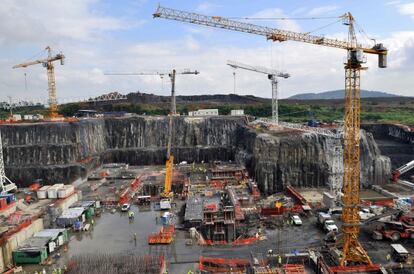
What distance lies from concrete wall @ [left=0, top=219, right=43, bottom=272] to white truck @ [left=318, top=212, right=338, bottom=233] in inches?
1060

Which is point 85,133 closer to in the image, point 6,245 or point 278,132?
point 278,132

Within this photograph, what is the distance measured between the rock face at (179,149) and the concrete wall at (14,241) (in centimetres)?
2460

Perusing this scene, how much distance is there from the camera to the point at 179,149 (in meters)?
74.9

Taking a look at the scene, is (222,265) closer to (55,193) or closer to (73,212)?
(73,212)

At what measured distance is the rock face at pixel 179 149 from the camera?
54.3 m

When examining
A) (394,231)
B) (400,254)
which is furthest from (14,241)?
(394,231)

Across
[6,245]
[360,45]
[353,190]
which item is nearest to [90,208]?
[6,245]

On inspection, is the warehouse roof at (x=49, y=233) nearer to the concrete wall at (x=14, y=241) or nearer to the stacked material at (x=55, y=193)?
the concrete wall at (x=14, y=241)

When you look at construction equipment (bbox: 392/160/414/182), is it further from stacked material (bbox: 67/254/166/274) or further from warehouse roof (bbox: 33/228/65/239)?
warehouse roof (bbox: 33/228/65/239)

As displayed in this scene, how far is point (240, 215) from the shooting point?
133ft

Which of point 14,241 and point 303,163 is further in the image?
point 303,163

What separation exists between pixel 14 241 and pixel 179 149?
146 ft

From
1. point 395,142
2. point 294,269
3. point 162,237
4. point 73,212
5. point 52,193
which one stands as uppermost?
point 395,142

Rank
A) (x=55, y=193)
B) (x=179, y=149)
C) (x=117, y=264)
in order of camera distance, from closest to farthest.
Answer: (x=117, y=264), (x=55, y=193), (x=179, y=149)
